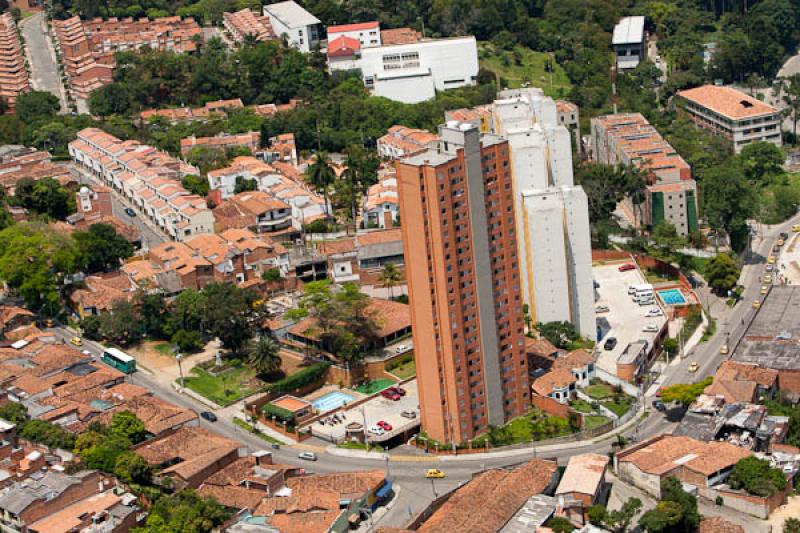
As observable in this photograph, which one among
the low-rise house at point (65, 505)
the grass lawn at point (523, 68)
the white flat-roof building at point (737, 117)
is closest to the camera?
the low-rise house at point (65, 505)

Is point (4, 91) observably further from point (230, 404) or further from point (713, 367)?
point (713, 367)

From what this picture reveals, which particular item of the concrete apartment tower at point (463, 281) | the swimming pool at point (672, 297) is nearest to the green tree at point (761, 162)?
the swimming pool at point (672, 297)

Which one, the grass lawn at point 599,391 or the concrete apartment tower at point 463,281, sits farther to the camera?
the grass lawn at point 599,391

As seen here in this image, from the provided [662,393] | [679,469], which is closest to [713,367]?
[662,393]

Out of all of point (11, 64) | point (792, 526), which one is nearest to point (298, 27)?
point (11, 64)

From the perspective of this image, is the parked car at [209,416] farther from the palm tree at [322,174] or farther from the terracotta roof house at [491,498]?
the palm tree at [322,174]

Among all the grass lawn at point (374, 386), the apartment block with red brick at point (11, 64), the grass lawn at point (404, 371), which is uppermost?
the apartment block with red brick at point (11, 64)

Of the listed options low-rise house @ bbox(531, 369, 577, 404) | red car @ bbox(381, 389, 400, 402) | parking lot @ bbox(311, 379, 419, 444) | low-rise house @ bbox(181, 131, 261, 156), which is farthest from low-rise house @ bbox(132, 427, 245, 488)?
low-rise house @ bbox(181, 131, 261, 156)
